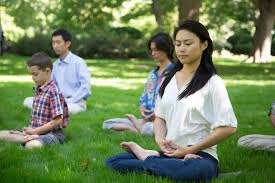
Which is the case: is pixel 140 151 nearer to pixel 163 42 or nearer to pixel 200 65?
pixel 200 65

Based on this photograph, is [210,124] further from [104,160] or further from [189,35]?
[104,160]

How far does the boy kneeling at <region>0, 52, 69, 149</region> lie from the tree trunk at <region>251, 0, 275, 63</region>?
770 inches

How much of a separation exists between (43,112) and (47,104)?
107mm

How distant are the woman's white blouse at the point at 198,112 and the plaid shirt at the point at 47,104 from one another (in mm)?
1922

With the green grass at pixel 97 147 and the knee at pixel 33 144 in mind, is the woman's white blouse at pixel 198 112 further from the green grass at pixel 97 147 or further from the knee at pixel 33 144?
the knee at pixel 33 144

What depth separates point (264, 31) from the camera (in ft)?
80.5

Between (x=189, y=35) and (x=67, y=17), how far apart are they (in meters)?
25.0

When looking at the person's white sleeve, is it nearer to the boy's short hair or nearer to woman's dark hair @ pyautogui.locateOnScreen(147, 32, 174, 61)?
→ the boy's short hair

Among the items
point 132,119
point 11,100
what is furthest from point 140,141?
point 11,100

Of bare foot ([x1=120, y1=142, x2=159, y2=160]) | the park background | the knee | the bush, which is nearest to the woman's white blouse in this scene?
bare foot ([x1=120, y1=142, x2=159, y2=160])

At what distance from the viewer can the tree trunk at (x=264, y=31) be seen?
23844 millimetres

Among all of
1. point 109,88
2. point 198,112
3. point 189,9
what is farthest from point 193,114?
point 189,9

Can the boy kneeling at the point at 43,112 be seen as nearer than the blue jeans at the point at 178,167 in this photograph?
No

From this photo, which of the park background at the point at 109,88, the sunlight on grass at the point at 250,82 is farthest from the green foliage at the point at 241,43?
the sunlight on grass at the point at 250,82
